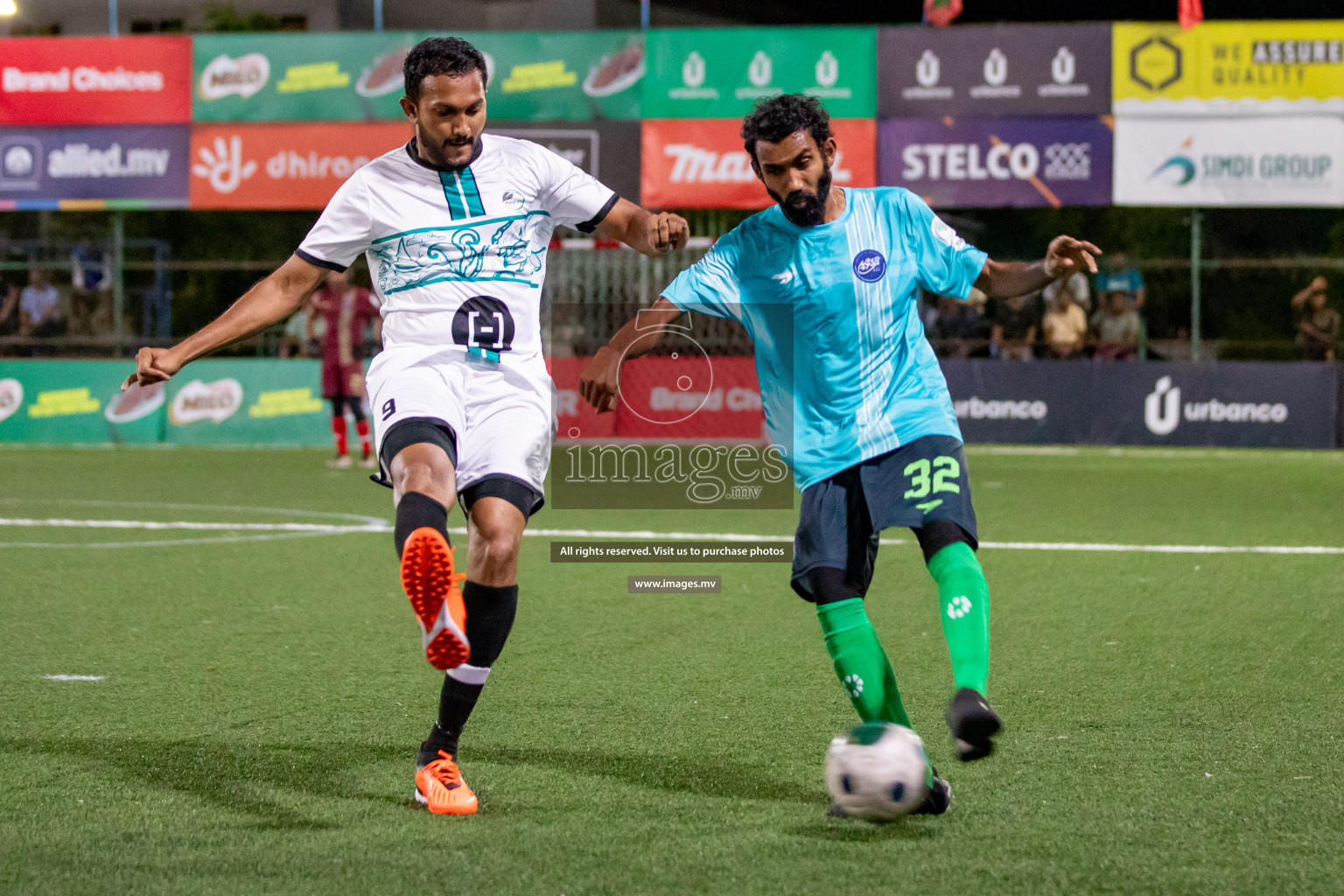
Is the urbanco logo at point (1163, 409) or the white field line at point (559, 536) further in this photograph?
the urbanco logo at point (1163, 409)

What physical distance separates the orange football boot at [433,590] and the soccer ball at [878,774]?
0.98 m

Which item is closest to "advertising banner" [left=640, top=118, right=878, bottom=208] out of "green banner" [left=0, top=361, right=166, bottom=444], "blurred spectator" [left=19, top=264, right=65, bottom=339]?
"green banner" [left=0, top=361, right=166, bottom=444]

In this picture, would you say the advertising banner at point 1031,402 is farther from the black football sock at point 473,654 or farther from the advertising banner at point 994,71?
the black football sock at point 473,654

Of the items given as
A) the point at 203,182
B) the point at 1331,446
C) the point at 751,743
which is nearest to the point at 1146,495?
the point at 1331,446

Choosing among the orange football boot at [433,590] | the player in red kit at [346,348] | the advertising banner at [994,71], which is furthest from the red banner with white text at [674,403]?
the orange football boot at [433,590]

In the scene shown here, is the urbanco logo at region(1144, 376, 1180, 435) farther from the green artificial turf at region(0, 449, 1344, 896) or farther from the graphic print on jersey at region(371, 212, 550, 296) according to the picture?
the graphic print on jersey at region(371, 212, 550, 296)

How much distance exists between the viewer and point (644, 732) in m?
5.08

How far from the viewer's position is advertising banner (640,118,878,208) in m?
19.8

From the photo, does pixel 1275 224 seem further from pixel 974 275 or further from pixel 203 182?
pixel 974 275

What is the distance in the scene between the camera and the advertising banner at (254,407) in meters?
20.2

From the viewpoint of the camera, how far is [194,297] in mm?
28000

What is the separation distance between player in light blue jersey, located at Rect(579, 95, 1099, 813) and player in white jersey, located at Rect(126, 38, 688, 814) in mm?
295

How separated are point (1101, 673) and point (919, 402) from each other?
222 centimetres

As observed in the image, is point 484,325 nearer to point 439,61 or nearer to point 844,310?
point 439,61
